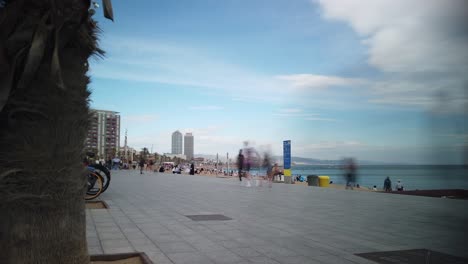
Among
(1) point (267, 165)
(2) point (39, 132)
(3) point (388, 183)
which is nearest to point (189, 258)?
(2) point (39, 132)

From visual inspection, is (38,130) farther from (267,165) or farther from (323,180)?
(323,180)

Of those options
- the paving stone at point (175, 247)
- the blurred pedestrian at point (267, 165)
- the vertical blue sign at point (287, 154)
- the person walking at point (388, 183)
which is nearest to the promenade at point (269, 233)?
the paving stone at point (175, 247)

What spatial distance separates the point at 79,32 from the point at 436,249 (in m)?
5.52

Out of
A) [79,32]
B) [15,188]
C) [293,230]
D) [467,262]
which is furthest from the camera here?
[293,230]

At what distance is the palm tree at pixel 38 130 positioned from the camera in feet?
8.74

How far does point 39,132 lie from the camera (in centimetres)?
277

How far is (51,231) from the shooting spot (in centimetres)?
281

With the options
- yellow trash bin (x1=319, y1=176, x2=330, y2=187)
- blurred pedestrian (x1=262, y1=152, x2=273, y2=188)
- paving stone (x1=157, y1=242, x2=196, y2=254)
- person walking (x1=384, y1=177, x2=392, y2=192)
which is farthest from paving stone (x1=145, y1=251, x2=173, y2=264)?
person walking (x1=384, y1=177, x2=392, y2=192)

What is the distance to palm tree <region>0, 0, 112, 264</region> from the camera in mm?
2664

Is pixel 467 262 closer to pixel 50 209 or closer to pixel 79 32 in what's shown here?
pixel 50 209

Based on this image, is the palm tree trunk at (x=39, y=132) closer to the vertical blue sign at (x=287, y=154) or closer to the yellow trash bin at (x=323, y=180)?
the yellow trash bin at (x=323, y=180)

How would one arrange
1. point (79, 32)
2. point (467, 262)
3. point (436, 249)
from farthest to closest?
point (436, 249) → point (467, 262) → point (79, 32)

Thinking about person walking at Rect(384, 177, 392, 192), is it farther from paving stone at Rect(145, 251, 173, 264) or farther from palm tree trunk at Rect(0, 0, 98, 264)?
palm tree trunk at Rect(0, 0, 98, 264)

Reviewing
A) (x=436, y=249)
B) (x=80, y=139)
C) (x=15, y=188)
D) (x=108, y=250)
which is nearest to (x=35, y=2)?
(x=80, y=139)
